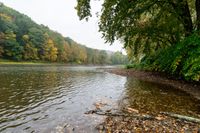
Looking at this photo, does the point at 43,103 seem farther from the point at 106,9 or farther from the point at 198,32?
the point at 198,32

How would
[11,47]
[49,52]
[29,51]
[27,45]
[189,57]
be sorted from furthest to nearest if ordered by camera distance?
[49,52]
[27,45]
[29,51]
[11,47]
[189,57]

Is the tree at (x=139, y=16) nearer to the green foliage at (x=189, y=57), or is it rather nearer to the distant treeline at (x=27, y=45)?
the green foliage at (x=189, y=57)

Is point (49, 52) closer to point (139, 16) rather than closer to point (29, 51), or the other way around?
point (29, 51)

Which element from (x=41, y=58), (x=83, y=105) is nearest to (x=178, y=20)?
(x=83, y=105)

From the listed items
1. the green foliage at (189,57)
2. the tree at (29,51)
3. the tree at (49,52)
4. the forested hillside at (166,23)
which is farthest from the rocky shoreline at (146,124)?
the tree at (49,52)

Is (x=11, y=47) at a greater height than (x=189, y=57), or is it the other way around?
(x=11, y=47)

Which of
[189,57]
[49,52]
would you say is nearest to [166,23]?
[189,57]

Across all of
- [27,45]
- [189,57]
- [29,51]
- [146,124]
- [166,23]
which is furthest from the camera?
[27,45]

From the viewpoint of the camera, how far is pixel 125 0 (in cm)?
1770

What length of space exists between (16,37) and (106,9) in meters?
91.3

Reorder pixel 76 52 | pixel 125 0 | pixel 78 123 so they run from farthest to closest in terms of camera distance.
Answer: pixel 76 52 < pixel 125 0 < pixel 78 123

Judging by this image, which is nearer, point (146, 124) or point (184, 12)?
point (146, 124)

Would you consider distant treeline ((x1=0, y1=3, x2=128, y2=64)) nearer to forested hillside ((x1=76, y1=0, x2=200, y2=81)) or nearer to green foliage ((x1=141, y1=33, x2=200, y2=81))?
forested hillside ((x1=76, y1=0, x2=200, y2=81))

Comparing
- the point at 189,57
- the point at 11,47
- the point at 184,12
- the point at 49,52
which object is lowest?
the point at 189,57
